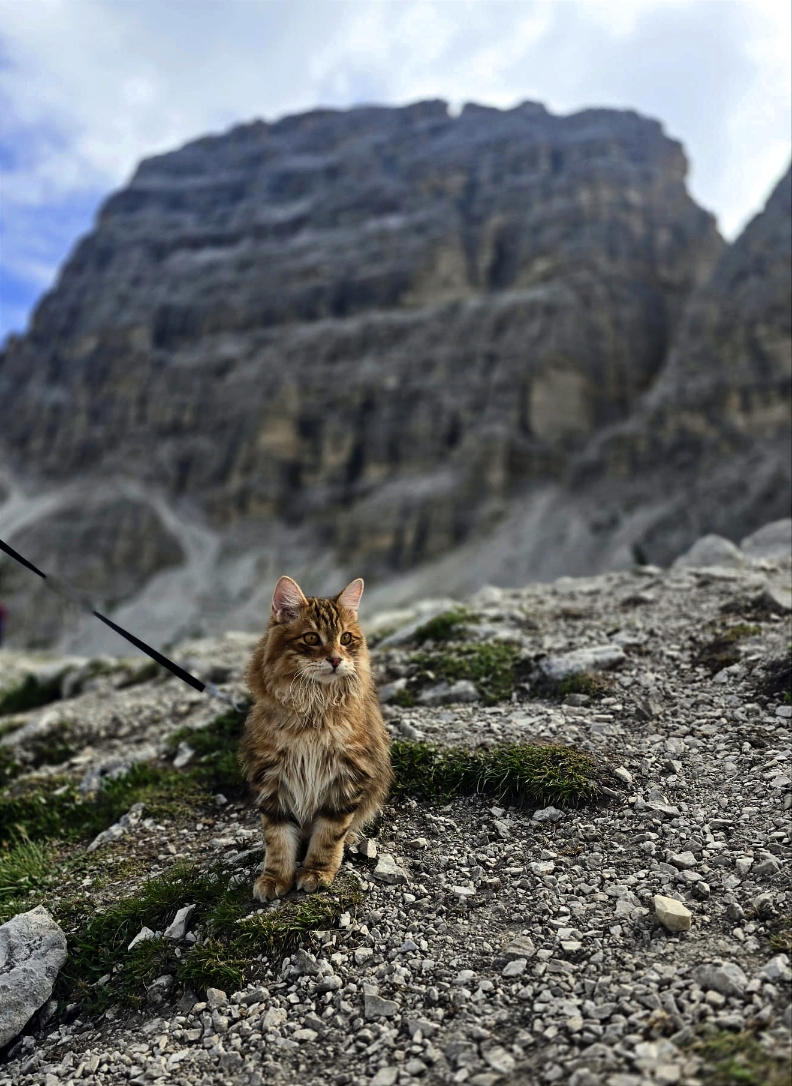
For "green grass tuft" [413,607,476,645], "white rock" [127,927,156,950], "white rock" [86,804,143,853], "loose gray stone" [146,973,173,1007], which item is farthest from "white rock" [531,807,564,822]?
"green grass tuft" [413,607,476,645]

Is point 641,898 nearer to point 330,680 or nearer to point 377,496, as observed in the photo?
point 330,680

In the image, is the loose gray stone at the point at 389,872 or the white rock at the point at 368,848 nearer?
the loose gray stone at the point at 389,872

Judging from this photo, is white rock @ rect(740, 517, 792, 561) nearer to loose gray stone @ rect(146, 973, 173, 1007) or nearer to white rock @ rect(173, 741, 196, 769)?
white rock @ rect(173, 741, 196, 769)

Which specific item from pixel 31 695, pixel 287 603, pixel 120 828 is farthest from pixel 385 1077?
pixel 31 695

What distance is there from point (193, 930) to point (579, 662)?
5051 millimetres

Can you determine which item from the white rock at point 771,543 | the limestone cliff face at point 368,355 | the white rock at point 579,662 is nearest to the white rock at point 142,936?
the white rock at point 579,662

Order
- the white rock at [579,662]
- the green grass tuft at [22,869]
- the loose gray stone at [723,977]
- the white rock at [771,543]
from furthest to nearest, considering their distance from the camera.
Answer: the white rock at [771,543], the white rock at [579,662], the green grass tuft at [22,869], the loose gray stone at [723,977]

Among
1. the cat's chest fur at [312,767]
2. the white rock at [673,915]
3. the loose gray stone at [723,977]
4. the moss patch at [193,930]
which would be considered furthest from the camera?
the cat's chest fur at [312,767]

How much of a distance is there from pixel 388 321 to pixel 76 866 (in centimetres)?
8792

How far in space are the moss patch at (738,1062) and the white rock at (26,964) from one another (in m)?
4.14

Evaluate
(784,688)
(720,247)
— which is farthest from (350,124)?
(784,688)

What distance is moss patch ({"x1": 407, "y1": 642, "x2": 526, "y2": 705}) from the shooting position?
8312 mm

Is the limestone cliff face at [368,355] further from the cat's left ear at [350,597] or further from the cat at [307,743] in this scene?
the cat at [307,743]

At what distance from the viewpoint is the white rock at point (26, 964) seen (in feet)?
15.1
